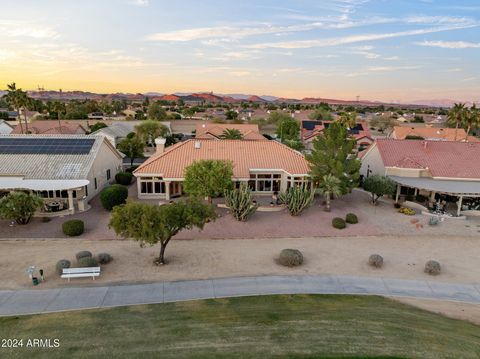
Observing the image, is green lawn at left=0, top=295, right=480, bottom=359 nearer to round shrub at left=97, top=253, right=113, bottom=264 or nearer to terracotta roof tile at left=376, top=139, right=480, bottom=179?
round shrub at left=97, top=253, right=113, bottom=264

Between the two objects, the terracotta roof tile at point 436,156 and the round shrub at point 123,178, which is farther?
the round shrub at point 123,178

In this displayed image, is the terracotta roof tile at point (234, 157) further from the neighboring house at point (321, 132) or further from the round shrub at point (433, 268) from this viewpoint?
the neighboring house at point (321, 132)

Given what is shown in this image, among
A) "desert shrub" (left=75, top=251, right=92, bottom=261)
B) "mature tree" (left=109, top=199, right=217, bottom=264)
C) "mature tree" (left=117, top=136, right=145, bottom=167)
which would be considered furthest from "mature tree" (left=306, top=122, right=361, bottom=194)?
"mature tree" (left=117, top=136, right=145, bottom=167)

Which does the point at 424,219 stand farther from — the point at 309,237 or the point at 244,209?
the point at 244,209

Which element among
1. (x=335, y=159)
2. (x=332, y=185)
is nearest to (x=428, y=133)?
(x=335, y=159)

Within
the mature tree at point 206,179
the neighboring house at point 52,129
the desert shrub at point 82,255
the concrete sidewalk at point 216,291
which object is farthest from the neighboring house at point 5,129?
the concrete sidewalk at point 216,291

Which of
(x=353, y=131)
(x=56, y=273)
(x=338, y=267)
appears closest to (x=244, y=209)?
(x=338, y=267)

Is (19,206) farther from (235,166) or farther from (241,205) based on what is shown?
(235,166)
